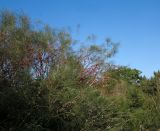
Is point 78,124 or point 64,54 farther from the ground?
point 64,54

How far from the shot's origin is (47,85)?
17.0 metres

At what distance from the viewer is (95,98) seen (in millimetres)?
18031

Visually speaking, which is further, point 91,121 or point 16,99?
point 91,121

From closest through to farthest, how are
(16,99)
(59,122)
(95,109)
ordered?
(16,99), (59,122), (95,109)

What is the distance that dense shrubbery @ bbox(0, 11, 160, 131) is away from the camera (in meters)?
16.2

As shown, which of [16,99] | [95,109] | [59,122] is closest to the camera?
[16,99]

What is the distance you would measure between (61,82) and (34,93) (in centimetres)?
123

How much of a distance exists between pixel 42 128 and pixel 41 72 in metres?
2.68

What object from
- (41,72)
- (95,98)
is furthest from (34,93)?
(95,98)

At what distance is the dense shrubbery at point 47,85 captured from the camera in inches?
637

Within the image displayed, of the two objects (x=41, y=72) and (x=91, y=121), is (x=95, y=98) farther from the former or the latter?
(x=41, y=72)

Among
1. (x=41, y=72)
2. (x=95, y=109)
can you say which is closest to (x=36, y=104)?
(x=41, y=72)

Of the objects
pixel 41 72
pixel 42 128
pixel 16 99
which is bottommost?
pixel 42 128

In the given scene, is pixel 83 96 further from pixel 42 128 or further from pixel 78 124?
pixel 42 128
